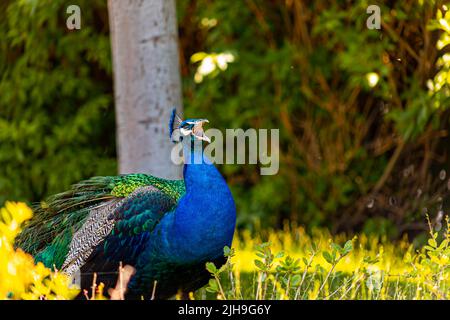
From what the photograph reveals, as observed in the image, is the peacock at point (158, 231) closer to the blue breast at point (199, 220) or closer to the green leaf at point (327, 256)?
the blue breast at point (199, 220)

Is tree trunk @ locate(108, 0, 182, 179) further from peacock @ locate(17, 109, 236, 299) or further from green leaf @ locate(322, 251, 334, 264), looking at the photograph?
green leaf @ locate(322, 251, 334, 264)

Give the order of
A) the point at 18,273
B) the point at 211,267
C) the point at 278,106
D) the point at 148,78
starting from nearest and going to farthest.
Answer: the point at 18,273, the point at 211,267, the point at 148,78, the point at 278,106

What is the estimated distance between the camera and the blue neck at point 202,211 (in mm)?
3553

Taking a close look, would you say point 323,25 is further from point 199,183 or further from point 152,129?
point 199,183

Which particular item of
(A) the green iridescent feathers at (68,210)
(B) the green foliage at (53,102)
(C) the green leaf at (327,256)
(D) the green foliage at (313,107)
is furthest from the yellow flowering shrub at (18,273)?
(B) the green foliage at (53,102)

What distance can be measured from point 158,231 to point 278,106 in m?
3.52

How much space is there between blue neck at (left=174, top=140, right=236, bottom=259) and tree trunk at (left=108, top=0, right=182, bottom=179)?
1530 millimetres

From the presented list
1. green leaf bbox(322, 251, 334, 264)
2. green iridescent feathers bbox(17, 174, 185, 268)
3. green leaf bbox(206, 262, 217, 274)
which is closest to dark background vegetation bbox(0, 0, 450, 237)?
green iridescent feathers bbox(17, 174, 185, 268)

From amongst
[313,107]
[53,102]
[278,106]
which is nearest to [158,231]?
[278,106]

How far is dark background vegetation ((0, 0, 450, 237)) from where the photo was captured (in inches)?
261

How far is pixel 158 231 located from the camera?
12.0ft

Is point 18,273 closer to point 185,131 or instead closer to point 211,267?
point 211,267

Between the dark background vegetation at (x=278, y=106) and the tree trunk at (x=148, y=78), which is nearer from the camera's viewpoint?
the tree trunk at (x=148, y=78)
